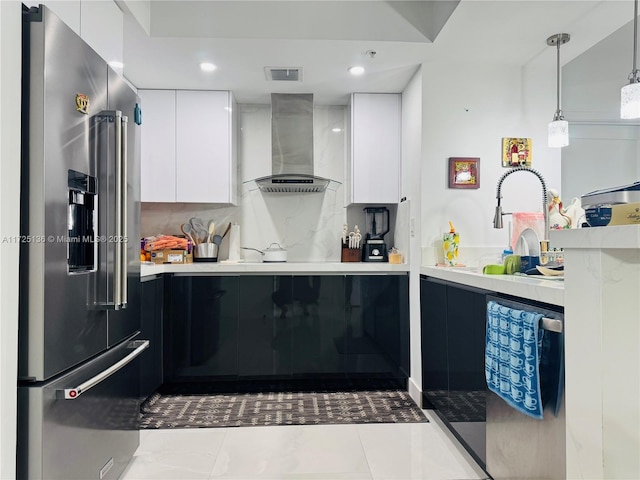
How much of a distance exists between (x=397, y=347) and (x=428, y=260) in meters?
0.70

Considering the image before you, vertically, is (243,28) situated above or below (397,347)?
above

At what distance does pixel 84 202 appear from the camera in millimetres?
1476

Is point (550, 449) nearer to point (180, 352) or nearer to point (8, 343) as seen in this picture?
point (8, 343)

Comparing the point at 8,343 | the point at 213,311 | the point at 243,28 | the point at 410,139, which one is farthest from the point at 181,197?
the point at 8,343

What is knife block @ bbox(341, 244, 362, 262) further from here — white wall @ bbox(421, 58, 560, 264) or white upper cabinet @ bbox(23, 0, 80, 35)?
white upper cabinet @ bbox(23, 0, 80, 35)

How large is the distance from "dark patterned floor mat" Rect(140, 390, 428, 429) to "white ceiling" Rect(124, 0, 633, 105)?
2143mm

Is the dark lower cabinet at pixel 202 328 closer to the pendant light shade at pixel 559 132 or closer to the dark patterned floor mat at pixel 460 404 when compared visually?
the dark patterned floor mat at pixel 460 404

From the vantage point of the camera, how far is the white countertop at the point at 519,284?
127 cm

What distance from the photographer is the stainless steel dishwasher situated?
1.24m

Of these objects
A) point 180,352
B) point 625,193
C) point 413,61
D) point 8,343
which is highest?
point 413,61

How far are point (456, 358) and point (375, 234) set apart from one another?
4.84ft

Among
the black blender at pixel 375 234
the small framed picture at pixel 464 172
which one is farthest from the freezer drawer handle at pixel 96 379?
the small framed picture at pixel 464 172

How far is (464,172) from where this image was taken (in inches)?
107

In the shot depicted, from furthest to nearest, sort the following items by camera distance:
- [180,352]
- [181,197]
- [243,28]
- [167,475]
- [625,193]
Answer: [181,197] < [180,352] < [243,28] < [167,475] < [625,193]
